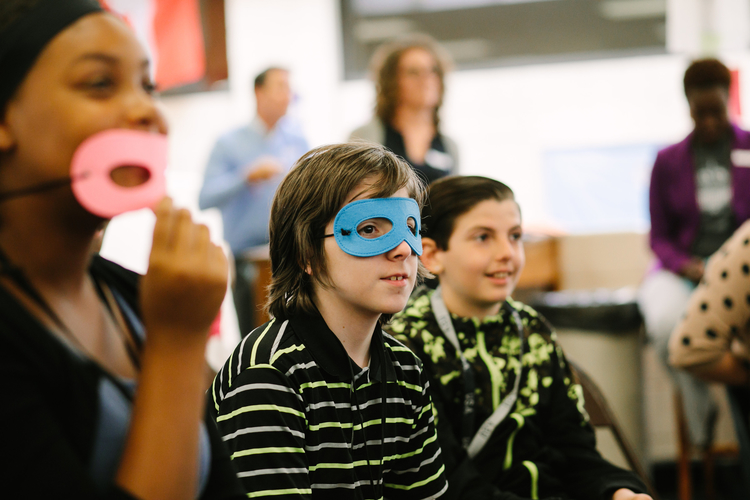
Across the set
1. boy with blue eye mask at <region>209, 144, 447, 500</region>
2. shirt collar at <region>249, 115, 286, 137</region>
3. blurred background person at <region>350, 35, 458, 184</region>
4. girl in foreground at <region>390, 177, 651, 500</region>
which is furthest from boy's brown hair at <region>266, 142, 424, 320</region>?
shirt collar at <region>249, 115, 286, 137</region>

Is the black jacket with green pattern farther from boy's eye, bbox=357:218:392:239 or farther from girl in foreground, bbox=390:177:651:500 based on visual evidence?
boy's eye, bbox=357:218:392:239

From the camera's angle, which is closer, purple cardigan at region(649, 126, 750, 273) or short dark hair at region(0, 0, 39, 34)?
short dark hair at region(0, 0, 39, 34)

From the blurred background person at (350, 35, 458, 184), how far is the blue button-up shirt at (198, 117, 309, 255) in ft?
2.98

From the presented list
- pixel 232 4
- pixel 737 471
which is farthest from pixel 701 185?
pixel 232 4

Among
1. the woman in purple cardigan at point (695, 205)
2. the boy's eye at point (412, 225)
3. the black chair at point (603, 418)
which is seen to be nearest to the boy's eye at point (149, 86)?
the boy's eye at point (412, 225)

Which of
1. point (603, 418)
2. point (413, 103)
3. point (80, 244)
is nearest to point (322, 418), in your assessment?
point (80, 244)

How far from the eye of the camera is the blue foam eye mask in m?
1.18

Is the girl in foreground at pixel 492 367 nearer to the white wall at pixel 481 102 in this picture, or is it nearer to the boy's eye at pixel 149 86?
the boy's eye at pixel 149 86

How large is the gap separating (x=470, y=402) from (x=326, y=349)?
450mm

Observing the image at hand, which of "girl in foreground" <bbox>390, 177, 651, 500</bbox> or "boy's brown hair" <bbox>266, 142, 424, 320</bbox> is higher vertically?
"boy's brown hair" <bbox>266, 142, 424, 320</bbox>

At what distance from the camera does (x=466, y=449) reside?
1433 millimetres

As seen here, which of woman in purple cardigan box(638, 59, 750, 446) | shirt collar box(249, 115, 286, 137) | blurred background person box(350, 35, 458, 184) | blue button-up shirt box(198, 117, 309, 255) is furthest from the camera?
shirt collar box(249, 115, 286, 137)

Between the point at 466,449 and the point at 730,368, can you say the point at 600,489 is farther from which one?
the point at 730,368

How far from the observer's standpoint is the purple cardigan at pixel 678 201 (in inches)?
120
